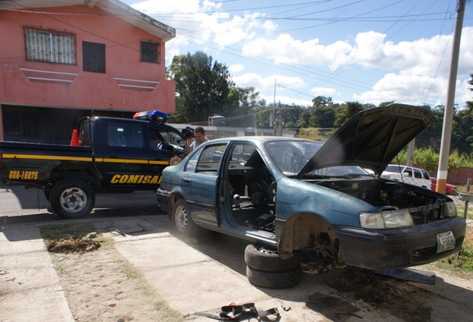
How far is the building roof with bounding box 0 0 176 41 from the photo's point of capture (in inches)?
540

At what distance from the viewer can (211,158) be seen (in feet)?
17.9

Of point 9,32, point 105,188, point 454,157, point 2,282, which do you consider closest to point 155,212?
point 105,188

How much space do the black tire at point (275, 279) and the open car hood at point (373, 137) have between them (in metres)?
1.11

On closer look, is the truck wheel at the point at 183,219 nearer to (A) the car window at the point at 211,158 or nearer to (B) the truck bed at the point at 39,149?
(A) the car window at the point at 211,158

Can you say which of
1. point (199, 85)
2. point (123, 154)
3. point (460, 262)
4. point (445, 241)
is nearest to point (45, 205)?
point (123, 154)

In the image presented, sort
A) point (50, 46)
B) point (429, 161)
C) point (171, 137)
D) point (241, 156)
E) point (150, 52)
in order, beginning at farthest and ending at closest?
1. point (429, 161)
2. point (150, 52)
3. point (50, 46)
4. point (171, 137)
5. point (241, 156)

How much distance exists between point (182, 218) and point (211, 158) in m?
1.15

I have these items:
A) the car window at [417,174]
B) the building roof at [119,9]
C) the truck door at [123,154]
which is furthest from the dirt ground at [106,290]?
the car window at [417,174]

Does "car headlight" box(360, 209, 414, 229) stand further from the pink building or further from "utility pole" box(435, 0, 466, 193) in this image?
the pink building

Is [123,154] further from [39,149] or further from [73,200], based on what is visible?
[39,149]

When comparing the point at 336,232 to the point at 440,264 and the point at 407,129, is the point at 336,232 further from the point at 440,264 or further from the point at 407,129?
the point at 440,264

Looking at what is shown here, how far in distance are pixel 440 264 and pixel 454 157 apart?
28906mm

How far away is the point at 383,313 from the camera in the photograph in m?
3.58

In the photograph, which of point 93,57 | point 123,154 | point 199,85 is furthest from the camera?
point 199,85
